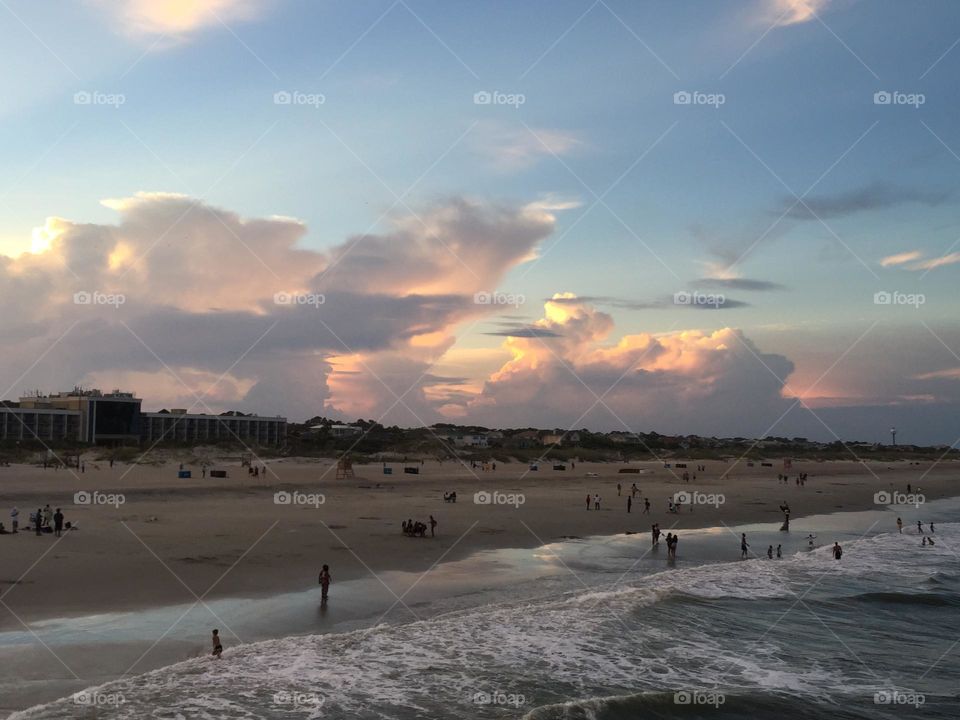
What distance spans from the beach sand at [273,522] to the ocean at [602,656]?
3.83 metres

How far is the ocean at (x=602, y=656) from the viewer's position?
1424 centimetres

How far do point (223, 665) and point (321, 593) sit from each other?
20.1ft

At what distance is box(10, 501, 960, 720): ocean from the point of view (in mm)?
14242

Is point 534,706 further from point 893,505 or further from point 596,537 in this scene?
point 893,505

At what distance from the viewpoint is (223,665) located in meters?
15.3

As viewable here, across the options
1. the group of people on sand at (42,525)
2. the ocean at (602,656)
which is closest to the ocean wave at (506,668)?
the ocean at (602,656)

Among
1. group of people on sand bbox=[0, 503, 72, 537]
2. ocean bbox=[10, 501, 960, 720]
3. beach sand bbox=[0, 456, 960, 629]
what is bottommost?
ocean bbox=[10, 501, 960, 720]

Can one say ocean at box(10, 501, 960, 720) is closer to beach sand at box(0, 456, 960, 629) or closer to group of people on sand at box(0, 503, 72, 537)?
beach sand at box(0, 456, 960, 629)

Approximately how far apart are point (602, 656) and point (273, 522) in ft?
71.7

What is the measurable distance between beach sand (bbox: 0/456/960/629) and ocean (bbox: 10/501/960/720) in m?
3.83

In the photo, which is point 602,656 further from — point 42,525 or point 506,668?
point 42,525

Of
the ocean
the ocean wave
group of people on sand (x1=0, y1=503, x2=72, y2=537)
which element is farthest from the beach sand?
the ocean wave

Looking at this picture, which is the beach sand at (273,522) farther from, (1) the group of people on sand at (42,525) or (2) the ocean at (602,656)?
(2) the ocean at (602,656)

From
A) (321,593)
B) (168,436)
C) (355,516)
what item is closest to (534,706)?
(321,593)
